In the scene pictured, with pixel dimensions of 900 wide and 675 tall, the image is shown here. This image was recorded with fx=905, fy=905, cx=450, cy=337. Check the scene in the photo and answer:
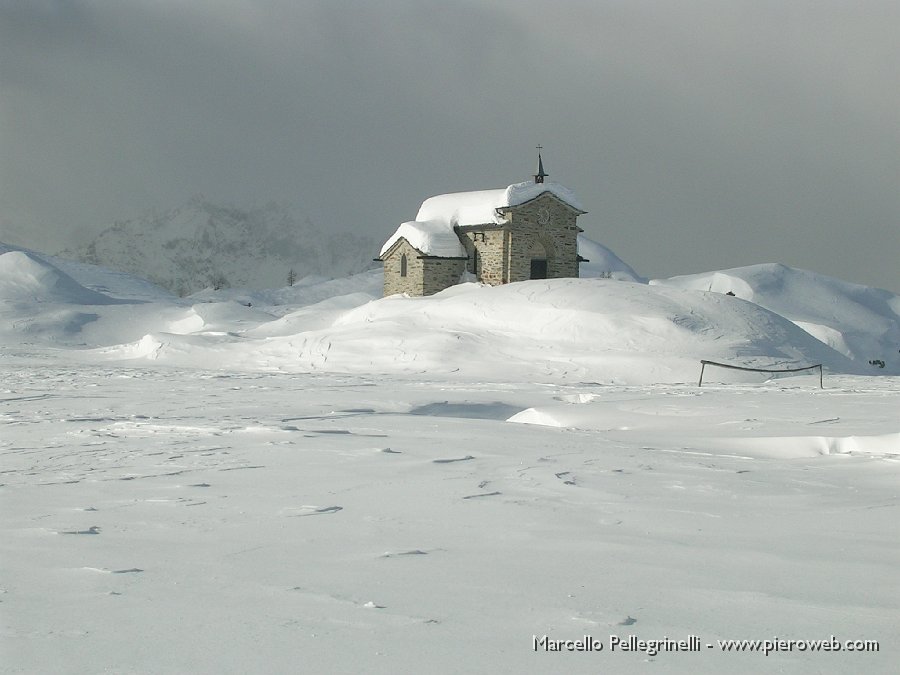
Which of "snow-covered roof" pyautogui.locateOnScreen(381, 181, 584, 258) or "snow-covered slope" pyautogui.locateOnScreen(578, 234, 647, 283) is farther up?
"snow-covered slope" pyautogui.locateOnScreen(578, 234, 647, 283)

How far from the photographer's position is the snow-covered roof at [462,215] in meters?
35.3

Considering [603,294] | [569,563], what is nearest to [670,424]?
[569,563]

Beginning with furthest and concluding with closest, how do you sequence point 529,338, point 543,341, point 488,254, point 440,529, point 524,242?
1. point 488,254
2. point 524,242
3. point 529,338
4. point 543,341
5. point 440,529

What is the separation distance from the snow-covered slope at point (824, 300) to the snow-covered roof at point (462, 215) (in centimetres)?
2637

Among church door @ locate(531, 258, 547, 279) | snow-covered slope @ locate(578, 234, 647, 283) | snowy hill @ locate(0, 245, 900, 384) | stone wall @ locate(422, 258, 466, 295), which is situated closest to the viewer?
snowy hill @ locate(0, 245, 900, 384)

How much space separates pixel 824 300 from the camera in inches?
2699

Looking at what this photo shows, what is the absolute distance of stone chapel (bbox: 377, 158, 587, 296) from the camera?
115 feet

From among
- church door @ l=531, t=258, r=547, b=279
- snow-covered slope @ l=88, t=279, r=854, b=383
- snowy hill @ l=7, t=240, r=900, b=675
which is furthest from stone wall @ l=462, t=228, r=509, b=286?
snowy hill @ l=7, t=240, r=900, b=675

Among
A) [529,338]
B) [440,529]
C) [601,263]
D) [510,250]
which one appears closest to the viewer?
[440,529]

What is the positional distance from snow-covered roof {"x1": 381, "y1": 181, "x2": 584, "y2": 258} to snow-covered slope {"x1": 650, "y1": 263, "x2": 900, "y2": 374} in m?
26.4

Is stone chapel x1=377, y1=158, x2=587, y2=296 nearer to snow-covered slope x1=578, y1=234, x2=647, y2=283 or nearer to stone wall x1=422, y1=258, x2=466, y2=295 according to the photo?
stone wall x1=422, y1=258, x2=466, y2=295

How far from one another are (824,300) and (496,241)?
42.6m

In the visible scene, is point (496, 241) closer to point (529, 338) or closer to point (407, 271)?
point (407, 271)

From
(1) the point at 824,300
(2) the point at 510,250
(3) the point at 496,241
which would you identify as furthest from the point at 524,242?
(1) the point at 824,300
